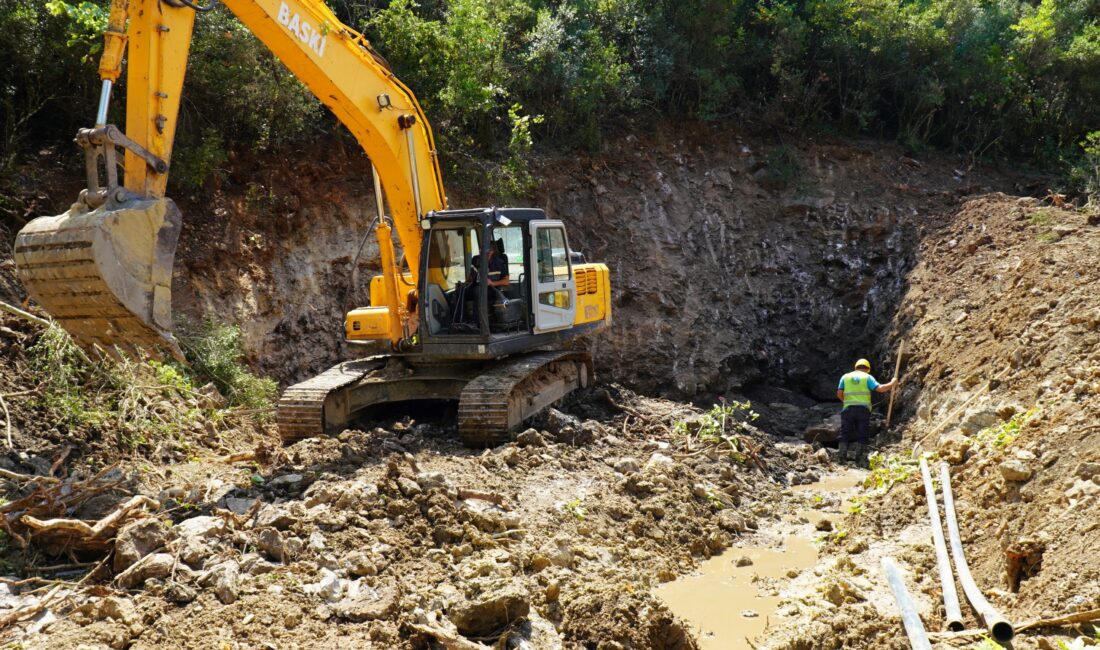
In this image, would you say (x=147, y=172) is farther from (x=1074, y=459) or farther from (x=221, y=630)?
(x=1074, y=459)

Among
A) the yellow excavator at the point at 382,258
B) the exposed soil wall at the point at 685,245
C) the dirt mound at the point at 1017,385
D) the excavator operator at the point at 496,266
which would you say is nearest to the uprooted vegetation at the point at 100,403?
the yellow excavator at the point at 382,258

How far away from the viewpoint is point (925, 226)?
1585cm

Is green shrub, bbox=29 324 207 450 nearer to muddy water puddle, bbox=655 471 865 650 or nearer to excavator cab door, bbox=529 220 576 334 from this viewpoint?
excavator cab door, bbox=529 220 576 334

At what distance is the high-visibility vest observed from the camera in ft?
37.2

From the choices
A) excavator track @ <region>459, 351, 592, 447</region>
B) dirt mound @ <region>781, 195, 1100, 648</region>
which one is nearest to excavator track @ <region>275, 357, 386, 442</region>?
excavator track @ <region>459, 351, 592, 447</region>

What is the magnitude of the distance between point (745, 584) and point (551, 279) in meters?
4.52

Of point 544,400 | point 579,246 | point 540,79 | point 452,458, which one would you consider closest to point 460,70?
point 540,79

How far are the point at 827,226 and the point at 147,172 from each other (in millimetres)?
12571

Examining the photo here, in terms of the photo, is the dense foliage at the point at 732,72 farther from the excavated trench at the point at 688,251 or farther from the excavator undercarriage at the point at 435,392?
the excavator undercarriage at the point at 435,392

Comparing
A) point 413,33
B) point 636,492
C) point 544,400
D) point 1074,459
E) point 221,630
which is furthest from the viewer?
point 413,33

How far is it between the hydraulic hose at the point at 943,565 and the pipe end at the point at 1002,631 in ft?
1.24

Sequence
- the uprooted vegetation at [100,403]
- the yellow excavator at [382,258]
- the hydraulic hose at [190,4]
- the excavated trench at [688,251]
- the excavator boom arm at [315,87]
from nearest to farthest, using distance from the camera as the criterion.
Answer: the yellow excavator at [382,258]
the excavator boom arm at [315,87]
the hydraulic hose at [190,4]
the uprooted vegetation at [100,403]
the excavated trench at [688,251]

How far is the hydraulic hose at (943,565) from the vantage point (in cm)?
531

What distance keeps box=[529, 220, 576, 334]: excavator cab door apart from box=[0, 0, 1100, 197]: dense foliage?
13.4 ft
